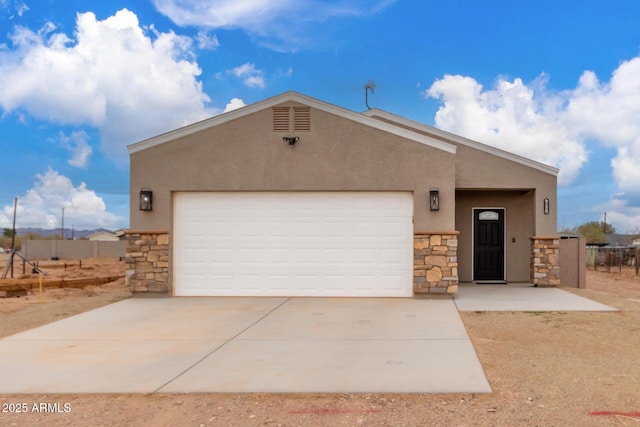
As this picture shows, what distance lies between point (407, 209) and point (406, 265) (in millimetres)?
1213

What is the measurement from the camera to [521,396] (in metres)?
4.57

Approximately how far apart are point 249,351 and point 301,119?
5891 millimetres

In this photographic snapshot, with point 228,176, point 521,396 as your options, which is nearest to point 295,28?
point 228,176

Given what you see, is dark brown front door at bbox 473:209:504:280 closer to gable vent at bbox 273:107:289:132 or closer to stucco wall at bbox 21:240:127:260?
gable vent at bbox 273:107:289:132

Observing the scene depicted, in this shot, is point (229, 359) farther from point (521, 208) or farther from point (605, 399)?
point (521, 208)

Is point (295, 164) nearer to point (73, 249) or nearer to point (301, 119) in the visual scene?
point (301, 119)

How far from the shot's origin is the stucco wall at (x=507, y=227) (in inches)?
533

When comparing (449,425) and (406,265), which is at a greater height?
(406,265)

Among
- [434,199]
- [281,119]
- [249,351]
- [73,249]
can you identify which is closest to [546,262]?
[434,199]

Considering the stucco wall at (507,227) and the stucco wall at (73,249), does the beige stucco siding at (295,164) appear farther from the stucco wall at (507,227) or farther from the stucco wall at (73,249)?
the stucco wall at (73,249)

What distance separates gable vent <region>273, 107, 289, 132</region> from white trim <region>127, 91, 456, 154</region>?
17cm

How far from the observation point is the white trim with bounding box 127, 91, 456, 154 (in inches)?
416

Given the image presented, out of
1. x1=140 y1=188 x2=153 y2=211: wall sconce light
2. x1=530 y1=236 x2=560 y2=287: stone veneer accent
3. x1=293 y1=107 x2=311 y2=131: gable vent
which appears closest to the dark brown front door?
x1=530 y1=236 x2=560 y2=287: stone veneer accent

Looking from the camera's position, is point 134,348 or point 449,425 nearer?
point 449,425
